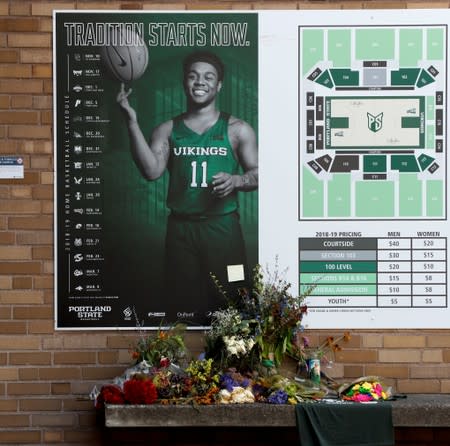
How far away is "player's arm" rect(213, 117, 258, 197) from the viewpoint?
6.74 metres

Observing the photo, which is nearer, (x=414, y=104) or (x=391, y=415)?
(x=391, y=415)

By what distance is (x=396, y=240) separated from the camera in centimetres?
672

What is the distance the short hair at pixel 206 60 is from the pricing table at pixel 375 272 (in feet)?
4.53

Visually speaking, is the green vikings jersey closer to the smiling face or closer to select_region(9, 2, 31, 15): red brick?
the smiling face

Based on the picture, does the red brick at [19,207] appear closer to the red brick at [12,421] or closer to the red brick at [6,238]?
the red brick at [6,238]

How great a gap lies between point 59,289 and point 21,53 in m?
1.74

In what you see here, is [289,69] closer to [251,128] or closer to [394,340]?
[251,128]

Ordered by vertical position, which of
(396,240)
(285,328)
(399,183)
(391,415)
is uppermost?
(399,183)

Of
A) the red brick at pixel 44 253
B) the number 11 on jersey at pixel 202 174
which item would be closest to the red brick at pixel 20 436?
the red brick at pixel 44 253

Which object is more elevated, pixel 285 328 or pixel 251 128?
pixel 251 128

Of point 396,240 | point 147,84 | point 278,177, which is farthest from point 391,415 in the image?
point 147,84

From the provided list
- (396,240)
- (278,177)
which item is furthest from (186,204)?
(396,240)

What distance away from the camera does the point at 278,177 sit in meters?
6.73

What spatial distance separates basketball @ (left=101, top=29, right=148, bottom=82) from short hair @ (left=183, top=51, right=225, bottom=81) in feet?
0.98
